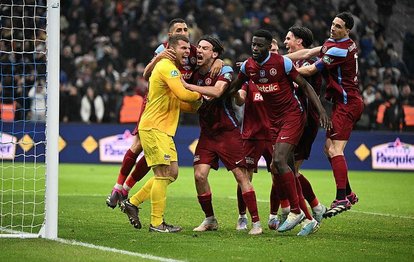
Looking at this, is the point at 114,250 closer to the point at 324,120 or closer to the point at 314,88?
the point at 324,120

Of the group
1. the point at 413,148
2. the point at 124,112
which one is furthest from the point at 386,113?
the point at 124,112

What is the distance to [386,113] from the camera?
69.3 ft

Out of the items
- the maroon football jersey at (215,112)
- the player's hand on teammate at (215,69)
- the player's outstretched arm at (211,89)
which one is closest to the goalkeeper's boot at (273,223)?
the maroon football jersey at (215,112)

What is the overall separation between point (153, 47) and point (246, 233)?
15607 mm

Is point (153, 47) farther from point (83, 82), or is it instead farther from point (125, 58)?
point (83, 82)

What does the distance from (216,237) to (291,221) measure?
87 cm

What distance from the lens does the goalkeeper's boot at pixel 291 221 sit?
9.98m

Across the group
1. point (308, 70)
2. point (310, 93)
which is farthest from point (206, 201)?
point (308, 70)

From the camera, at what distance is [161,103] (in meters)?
10.1

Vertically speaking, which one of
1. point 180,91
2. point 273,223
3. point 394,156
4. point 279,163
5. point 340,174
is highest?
point 180,91

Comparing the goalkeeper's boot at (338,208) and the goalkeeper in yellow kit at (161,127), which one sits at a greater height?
the goalkeeper in yellow kit at (161,127)

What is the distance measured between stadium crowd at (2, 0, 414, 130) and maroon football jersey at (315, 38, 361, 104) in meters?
10.4

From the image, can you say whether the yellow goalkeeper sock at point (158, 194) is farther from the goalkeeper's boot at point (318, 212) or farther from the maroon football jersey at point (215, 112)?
the goalkeeper's boot at point (318, 212)

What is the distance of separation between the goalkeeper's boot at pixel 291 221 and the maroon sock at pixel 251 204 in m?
0.34
